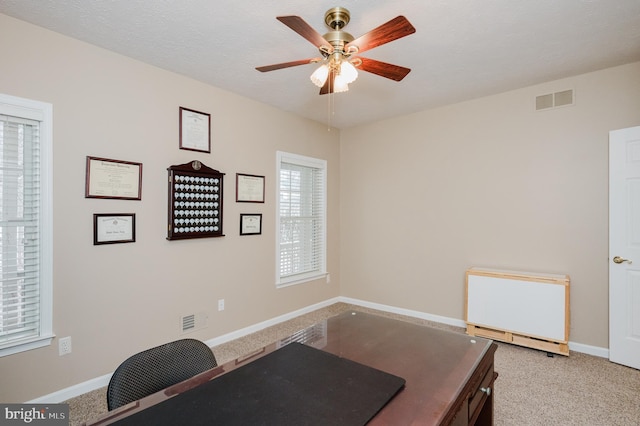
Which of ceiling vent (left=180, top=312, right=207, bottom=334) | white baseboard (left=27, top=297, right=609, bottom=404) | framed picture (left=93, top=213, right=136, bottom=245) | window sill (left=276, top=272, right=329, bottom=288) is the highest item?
framed picture (left=93, top=213, right=136, bottom=245)

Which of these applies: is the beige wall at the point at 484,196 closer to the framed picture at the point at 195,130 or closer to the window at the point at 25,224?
the framed picture at the point at 195,130

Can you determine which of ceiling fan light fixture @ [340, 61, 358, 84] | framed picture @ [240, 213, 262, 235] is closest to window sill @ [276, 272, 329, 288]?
framed picture @ [240, 213, 262, 235]

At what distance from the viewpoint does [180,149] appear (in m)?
3.05

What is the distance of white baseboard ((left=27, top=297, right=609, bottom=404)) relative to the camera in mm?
2340

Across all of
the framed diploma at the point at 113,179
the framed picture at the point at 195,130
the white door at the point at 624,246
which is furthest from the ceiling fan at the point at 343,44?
the white door at the point at 624,246

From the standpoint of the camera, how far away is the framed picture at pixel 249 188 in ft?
11.7

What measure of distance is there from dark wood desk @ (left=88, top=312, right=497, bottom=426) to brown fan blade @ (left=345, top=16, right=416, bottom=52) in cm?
158

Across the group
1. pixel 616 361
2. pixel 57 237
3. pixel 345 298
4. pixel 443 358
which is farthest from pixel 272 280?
pixel 616 361

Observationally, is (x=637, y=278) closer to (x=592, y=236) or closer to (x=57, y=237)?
(x=592, y=236)

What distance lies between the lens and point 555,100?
3.22 metres

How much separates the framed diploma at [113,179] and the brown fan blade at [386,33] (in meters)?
2.06

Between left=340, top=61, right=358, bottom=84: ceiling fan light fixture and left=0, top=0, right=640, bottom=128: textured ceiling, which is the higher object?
left=0, top=0, right=640, bottom=128: textured ceiling

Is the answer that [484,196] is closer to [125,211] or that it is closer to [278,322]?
[278,322]

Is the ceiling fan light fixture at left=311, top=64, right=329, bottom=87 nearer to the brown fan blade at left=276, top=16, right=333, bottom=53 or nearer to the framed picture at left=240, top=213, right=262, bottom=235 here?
the brown fan blade at left=276, top=16, right=333, bottom=53
